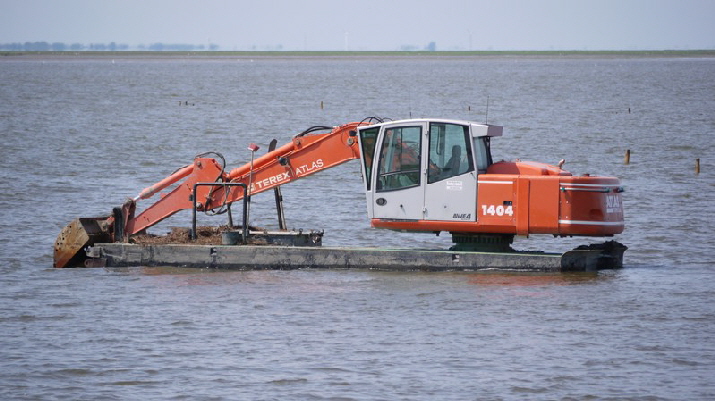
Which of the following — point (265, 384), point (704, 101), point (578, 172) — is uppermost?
point (704, 101)

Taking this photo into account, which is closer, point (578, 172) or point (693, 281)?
point (693, 281)

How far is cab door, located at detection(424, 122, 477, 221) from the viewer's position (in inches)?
742

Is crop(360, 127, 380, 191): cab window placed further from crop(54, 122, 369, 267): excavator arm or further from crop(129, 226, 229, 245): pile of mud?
crop(129, 226, 229, 245): pile of mud

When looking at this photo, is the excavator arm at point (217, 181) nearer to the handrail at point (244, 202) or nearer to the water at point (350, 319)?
the handrail at point (244, 202)

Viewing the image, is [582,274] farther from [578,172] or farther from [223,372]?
[578,172]

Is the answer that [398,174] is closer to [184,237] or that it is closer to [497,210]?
[497,210]

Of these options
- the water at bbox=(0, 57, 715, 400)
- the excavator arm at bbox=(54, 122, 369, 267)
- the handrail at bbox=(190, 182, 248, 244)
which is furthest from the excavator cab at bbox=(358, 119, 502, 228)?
the handrail at bbox=(190, 182, 248, 244)

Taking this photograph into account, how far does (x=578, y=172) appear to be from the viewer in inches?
1371

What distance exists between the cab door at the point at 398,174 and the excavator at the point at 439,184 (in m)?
0.02

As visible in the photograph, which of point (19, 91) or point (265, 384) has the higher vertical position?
point (19, 91)

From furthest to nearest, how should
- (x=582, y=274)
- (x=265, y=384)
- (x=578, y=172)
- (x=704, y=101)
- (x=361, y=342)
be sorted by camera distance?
(x=704, y=101), (x=578, y=172), (x=582, y=274), (x=361, y=342), (x=265, y=384)

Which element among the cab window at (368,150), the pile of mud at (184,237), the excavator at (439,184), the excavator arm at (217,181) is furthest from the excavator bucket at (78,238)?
the cab window at (368,150)

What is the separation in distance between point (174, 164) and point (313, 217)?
12.2 meters

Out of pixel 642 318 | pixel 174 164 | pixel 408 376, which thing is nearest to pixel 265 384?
pixel 408 376
